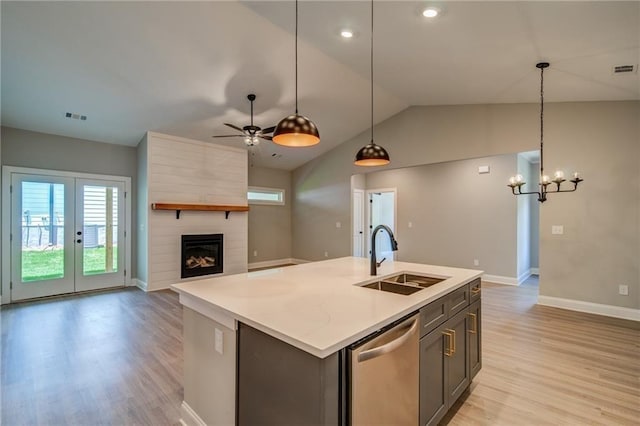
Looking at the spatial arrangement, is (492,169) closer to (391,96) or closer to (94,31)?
(391,96)

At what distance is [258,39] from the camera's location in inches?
143

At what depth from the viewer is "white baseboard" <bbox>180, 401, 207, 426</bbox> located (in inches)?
72.8

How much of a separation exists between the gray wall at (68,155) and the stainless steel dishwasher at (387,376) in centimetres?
606

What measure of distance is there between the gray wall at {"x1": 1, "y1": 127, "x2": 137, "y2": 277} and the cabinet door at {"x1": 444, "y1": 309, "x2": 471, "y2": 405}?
6047 millimetres

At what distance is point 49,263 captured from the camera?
5.07 m

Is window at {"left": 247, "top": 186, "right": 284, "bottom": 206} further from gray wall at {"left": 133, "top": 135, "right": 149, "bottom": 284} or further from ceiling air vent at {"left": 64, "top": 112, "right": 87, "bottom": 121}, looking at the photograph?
ceiling air vent at {"left": 64, "top": 112, "right": 87, "bottom": 121}

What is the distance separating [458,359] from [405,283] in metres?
0.63

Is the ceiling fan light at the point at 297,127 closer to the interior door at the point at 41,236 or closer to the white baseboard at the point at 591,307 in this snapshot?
the white baseboard at the point at 591,307

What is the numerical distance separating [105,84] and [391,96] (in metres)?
4.44

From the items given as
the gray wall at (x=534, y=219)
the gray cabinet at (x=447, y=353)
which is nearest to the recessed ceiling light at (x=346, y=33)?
the gray cabinet at (x=447, y=353)

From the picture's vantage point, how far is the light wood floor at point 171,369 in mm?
2098

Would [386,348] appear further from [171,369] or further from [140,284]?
[140,284]

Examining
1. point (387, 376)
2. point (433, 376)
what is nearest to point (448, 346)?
point (433, 376)

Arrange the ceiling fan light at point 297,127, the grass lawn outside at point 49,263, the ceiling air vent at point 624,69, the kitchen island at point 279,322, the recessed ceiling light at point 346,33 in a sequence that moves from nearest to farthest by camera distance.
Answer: the kitchen island at point 279,322, the ceiling fan light at point 297,127, the ceiling air vent at point 624,69, the recessed ceiling light at point 346,33, the grass lawn outside at point 49,263
